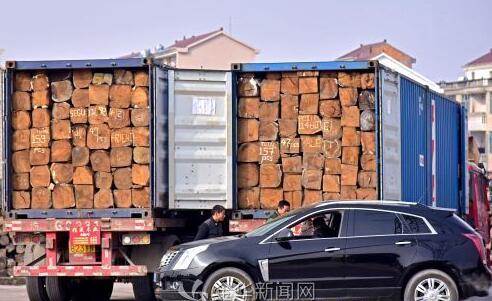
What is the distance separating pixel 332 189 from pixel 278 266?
3.14 metres

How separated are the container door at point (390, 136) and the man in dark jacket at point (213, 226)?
8.19 feet

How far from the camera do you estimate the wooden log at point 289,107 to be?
1734cm

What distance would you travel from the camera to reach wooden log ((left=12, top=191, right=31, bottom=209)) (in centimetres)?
1728

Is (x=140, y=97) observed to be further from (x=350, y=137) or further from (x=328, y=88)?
(x=350, y=137)

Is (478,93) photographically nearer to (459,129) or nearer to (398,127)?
(459,129)

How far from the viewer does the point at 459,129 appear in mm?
24828

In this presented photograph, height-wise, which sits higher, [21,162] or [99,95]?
[99,95]

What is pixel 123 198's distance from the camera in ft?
55.8

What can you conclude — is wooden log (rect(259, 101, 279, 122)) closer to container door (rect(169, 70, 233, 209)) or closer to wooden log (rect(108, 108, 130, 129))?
container door (rect(169, 70, 233, 209))

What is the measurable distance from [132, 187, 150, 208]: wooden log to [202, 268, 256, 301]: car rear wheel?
2769mm

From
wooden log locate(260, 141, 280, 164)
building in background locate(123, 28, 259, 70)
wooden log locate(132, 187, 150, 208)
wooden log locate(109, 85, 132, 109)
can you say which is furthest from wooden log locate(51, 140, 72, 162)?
building in background locate(123, 28, 259, 70)

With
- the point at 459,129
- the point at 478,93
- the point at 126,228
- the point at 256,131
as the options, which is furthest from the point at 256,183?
the point at 478,93

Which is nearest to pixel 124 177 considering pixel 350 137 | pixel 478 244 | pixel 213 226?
pixel 213 226

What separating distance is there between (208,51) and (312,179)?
75562mm
